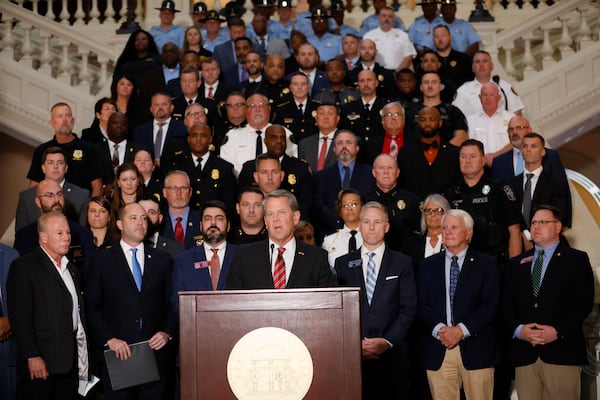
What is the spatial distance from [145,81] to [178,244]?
3599 millimetres

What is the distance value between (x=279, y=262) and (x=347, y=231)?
1.84 metres

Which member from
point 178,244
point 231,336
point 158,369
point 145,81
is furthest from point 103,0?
point 231,336

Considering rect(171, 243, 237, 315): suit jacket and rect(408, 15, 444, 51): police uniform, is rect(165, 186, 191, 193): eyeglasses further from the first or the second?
rect(408, 15, 444, 51): police uniform

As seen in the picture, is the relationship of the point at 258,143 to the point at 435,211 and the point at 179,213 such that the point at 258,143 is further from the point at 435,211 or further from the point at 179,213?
the point at 435,211

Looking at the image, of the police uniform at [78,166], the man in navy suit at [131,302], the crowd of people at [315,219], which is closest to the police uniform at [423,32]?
the crowd of people at [315,219]

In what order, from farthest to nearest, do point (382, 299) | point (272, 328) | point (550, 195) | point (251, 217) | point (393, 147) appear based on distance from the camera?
point (393, 147) < point (550, 195) < point (251, 217) < point (382, 299) < point (272, 328)

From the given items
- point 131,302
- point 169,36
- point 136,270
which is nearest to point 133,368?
point 131,302

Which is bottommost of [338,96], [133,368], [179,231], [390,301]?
[133,368]

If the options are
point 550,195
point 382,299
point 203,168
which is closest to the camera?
point 382,299

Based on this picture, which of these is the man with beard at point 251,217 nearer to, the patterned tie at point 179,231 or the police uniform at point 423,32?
the patterned tie at point 179,231

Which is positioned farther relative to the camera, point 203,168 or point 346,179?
point 203,168

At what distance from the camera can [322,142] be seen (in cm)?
808

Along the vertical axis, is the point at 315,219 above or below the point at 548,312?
above

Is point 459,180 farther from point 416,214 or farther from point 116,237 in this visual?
point 116,237
